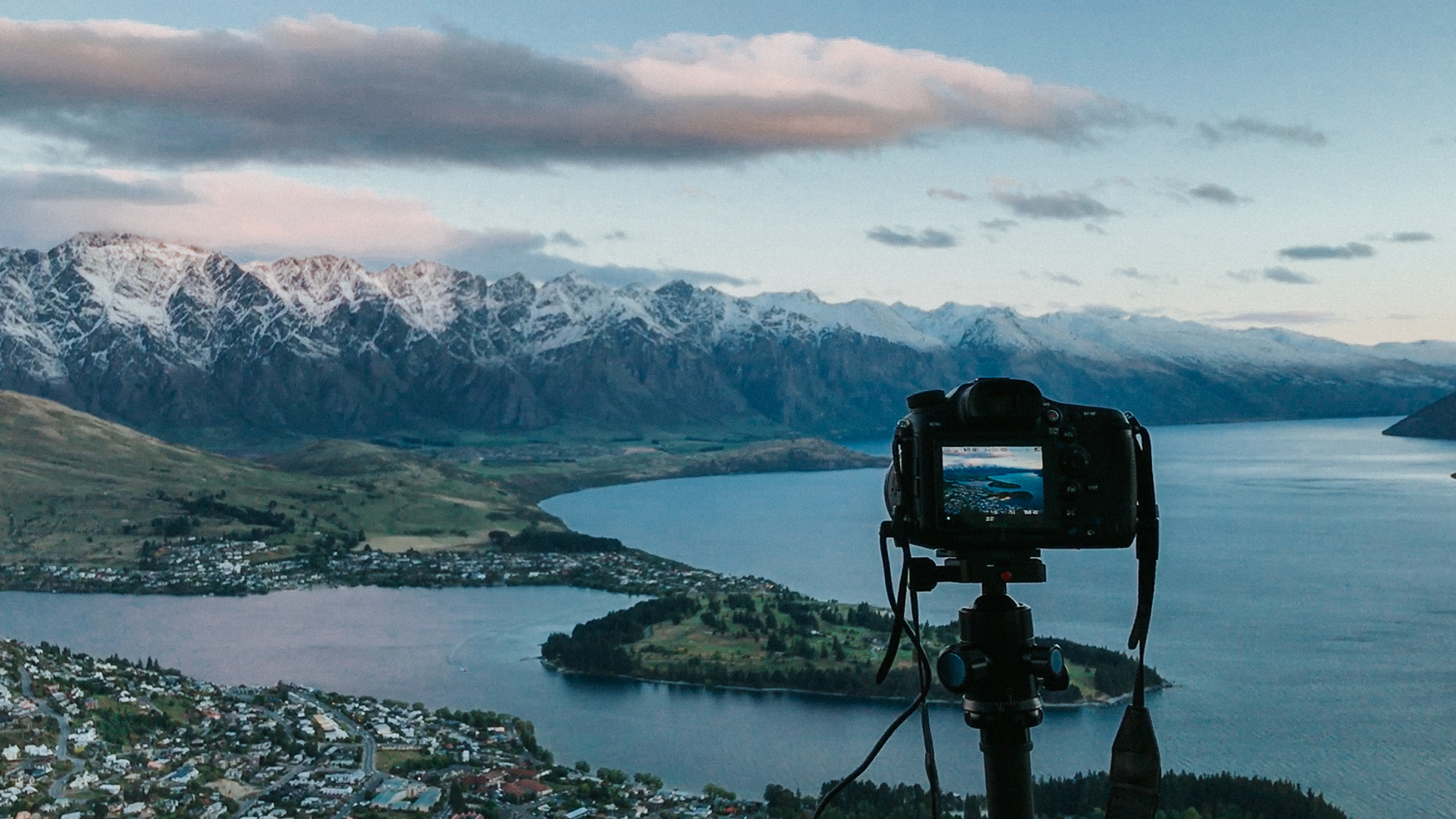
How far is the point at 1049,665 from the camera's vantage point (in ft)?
8.71

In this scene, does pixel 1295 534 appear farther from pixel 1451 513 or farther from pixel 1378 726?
pixel 1378 726

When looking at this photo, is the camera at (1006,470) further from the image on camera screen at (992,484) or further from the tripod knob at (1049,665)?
the tripod knob at (1049,665)

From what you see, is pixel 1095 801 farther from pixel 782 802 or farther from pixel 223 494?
pixel 223 494

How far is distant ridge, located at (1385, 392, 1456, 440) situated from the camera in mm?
134000

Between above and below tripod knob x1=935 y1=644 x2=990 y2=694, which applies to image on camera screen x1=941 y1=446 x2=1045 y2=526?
above

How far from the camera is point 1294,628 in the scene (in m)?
40.5

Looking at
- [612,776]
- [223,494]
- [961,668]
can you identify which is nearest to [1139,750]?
[961,668]

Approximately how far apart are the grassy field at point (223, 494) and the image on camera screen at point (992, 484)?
68.5m

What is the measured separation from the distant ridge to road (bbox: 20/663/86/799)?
445ft

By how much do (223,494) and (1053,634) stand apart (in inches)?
2268

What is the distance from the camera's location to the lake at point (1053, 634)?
28.4m

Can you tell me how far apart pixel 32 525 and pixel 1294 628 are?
62745 millimetres

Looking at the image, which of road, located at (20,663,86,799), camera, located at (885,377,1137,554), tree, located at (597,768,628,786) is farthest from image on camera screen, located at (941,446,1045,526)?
road, located at (20,663,86,799)

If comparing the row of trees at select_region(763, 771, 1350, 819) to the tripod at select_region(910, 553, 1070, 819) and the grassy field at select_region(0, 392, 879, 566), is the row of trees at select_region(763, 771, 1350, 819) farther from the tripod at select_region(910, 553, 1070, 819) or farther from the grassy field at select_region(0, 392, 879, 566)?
the grassy field at select_region(0, 392, 879, 566)
